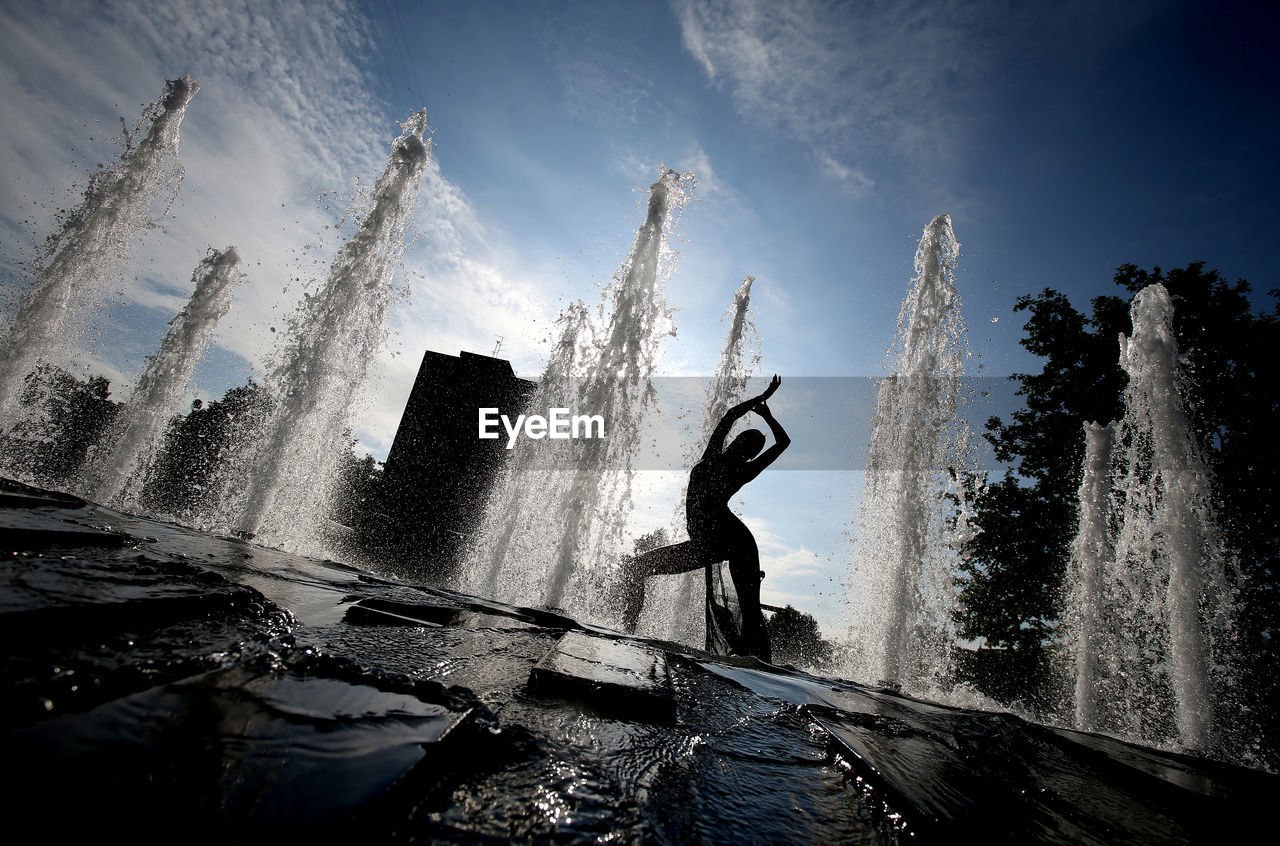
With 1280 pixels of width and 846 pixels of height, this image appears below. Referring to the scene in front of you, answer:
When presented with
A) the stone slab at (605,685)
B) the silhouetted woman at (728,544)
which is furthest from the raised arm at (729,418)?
the stone slab at (605,685)

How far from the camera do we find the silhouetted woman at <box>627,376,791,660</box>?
441 cm

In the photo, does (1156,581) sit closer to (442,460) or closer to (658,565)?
(658,565)

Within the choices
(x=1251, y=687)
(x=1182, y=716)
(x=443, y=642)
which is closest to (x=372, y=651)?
(x=443, y=642)

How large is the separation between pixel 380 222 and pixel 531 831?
972 cm

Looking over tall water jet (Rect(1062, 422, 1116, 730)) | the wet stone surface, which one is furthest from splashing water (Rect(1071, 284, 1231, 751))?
the wet stone surface

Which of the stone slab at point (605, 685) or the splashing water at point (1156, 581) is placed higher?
the splashing water at point (1156, 581)

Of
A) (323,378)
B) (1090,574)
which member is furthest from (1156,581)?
(323,378)

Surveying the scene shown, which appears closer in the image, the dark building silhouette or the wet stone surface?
the wet stone surface

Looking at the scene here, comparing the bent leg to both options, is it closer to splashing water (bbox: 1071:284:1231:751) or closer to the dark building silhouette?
splashing water (bbox: 1071:284:1231:751)

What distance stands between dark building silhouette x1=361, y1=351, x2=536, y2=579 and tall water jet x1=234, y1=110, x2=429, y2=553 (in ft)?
17.8

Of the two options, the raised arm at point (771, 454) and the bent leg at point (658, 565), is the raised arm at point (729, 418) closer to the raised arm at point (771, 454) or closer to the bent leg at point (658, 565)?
the raised arm at point (771, 454)

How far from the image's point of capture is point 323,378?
729cm

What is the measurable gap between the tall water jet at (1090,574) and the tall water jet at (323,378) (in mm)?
11263

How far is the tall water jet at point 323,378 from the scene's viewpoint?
6.54 m
